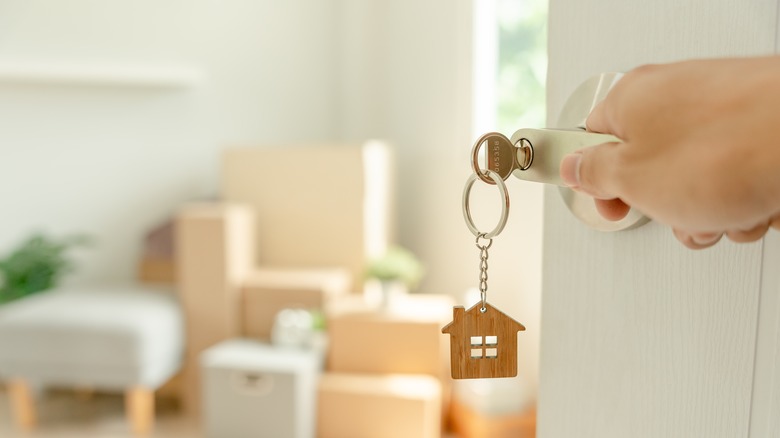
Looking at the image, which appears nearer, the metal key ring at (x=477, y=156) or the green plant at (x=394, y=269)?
the metal key ring at (x=477, y=156)

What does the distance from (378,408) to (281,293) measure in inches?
16.8

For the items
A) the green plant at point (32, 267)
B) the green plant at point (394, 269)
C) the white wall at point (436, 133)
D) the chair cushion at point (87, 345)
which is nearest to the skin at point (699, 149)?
the white wall at point (436, 133)

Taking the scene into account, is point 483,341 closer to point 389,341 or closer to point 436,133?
point 389,341

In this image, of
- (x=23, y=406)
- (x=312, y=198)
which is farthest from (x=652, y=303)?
(x=23, y=406)

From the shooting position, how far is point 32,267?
2.30 m

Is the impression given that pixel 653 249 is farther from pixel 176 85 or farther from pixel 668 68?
pixel 176 85

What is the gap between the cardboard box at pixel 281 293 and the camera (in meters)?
1.98

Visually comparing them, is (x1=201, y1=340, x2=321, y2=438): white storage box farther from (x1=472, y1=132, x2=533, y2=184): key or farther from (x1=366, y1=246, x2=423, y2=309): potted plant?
(x1=472, y1=132, x2=533, y2=184): key

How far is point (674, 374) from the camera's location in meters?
0.29

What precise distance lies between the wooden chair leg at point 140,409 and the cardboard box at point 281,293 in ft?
1.02

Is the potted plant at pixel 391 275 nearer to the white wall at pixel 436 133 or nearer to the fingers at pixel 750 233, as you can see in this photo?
the white wall at pixel 436 133

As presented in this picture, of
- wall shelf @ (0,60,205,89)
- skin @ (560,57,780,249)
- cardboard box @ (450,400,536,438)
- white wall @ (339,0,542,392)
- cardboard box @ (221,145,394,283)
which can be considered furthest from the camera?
wall shelf @ (0,60,205,89)

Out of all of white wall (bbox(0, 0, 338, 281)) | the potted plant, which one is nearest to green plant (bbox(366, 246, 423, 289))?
the potted plant

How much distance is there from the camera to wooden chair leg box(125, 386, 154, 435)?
6.39 ft
